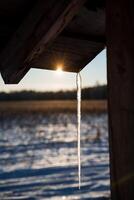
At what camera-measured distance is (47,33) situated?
6.53 ft

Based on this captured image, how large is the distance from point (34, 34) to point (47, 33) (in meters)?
0.09

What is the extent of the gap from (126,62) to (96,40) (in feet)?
3.79

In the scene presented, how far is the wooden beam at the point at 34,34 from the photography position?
1.92 m

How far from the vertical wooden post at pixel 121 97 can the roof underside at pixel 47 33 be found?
323 millimetres

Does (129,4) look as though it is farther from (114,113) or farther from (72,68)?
(72,68)

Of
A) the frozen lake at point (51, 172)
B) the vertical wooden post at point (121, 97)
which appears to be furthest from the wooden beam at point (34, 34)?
the frozen lake at point (51, 172)

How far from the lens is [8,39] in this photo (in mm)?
2348

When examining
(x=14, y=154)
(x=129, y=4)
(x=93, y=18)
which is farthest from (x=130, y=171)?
(x=14, y=154)

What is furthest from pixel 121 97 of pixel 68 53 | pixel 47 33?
pixel 68 53

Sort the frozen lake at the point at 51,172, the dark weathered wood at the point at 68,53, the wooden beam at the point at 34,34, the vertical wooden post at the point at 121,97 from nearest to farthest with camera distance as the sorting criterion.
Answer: the vertical wooden post at the point at 121,97
the wooden beam at the point at 34,34
the dark weathered wood at the point at 68,53
the frozen lake at the point at 51,172

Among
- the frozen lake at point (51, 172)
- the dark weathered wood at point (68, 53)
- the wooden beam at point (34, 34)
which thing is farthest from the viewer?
the frozen lake at point (51, 172)

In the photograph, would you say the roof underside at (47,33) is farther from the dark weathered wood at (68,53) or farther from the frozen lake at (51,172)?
the frozen lake at (51,172)

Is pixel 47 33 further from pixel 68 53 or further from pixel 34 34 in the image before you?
pixel 68 53

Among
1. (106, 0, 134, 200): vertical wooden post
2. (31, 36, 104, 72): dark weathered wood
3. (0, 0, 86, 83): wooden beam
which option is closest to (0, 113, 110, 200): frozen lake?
(31, 36, 104, 72): dark weathered wood
